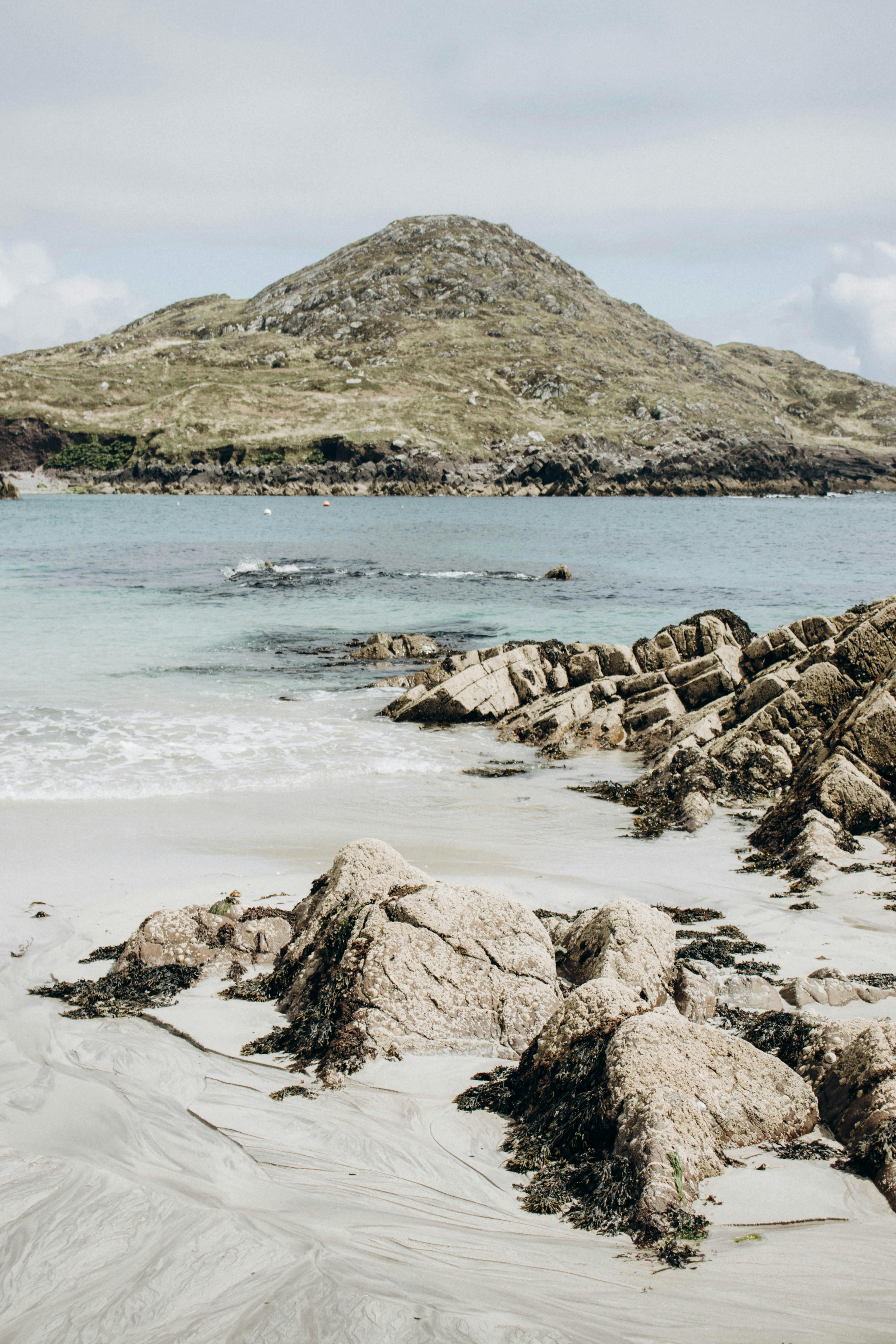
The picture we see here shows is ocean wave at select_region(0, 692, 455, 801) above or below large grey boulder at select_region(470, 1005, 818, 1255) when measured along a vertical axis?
below

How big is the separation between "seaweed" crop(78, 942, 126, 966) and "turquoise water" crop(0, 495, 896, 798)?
5080 millimetres

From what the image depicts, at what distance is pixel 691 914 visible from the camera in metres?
8.05

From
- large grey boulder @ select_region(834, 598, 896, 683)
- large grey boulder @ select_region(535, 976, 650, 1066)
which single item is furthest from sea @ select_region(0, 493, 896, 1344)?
large grey boulder @ select_region(834, 598, 896, 683)

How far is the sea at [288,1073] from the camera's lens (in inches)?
144

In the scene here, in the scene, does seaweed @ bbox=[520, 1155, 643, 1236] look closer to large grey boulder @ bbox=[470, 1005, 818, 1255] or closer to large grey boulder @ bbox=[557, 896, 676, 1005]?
large grey boulder @ bbox=[470, 1005, 818, 1255]

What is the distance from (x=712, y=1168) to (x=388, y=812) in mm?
7603

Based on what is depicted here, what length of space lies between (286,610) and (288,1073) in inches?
1002

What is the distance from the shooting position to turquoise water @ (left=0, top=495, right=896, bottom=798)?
47.0ft

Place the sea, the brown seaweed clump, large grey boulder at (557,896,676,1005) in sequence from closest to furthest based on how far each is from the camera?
the sea, large grey boulder at (557,896,676,1005), the brown seaweed clump

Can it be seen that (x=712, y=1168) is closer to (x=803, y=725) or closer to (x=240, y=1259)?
(x=240, y=1259)

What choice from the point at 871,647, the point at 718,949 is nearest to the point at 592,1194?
the point at 718,949

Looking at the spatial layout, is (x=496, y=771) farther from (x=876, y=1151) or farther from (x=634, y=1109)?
(x=876, y=1151)

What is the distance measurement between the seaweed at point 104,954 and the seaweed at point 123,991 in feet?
0.99

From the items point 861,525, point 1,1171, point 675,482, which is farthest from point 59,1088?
point 675,482
